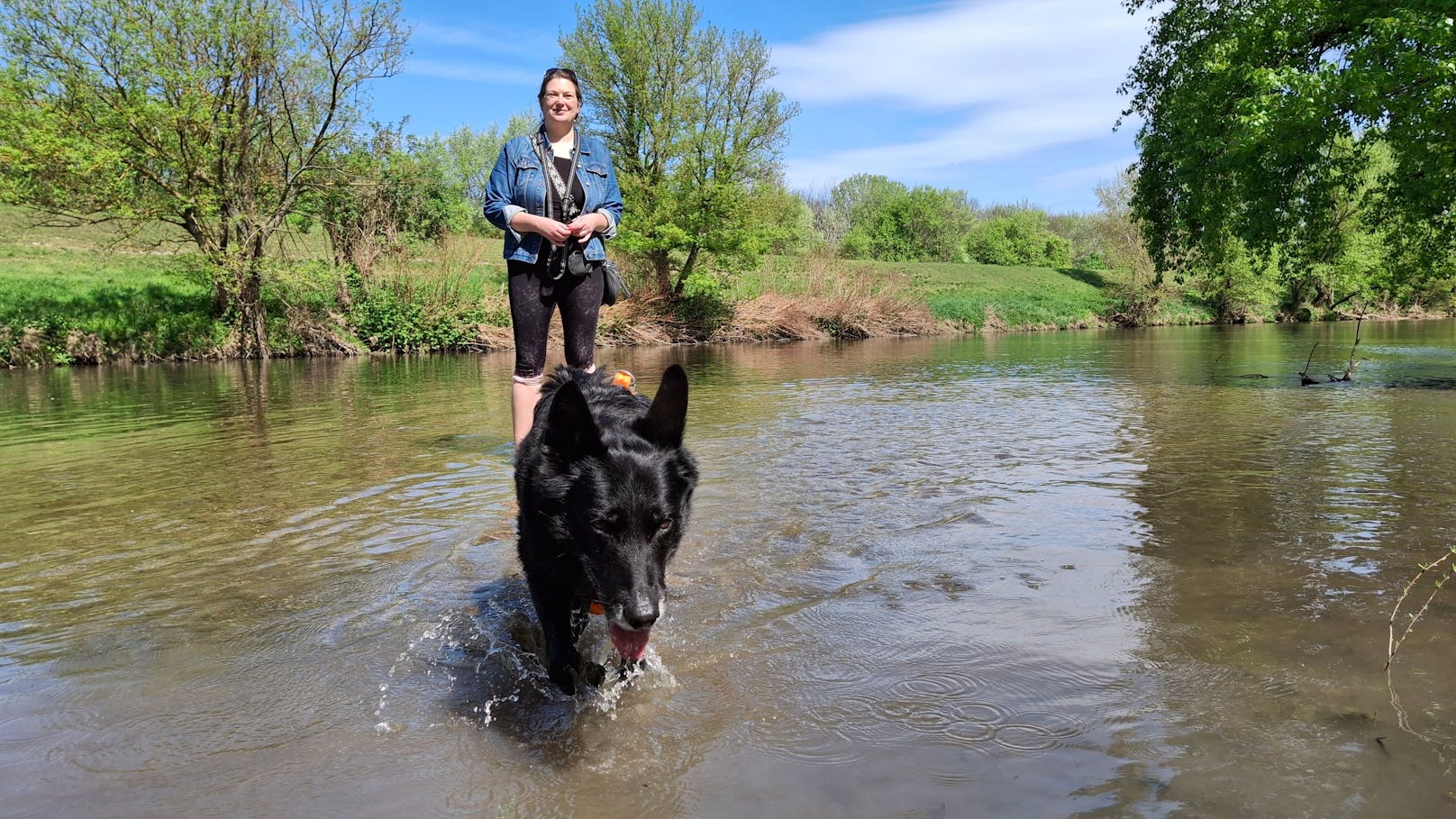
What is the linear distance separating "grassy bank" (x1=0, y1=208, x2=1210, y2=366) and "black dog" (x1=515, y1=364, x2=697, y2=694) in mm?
23619

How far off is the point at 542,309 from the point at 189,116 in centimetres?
2110

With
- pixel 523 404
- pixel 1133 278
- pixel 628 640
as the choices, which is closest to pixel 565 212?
pixel 523 404

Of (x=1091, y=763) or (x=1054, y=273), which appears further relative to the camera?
(x=1054, y=273)

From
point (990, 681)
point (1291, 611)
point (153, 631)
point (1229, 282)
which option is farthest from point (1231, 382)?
point (1229, 282)

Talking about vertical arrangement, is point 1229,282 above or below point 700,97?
below

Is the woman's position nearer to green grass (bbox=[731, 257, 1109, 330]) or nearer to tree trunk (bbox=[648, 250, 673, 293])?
tree trunk (bbox=[648, 250, 673, 293])

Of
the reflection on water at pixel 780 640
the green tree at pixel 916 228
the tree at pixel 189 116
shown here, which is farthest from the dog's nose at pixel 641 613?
the green tree at pixel 916 228

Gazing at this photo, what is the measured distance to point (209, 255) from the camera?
22.3 metres

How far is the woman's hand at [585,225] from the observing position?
491cm

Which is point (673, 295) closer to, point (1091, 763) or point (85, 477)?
point (85, 477)

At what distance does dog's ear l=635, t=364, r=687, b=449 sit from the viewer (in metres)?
2.92

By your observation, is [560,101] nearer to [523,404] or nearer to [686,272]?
[523,404]

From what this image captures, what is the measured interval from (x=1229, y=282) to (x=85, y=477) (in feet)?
182

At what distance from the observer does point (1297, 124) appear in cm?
1218
